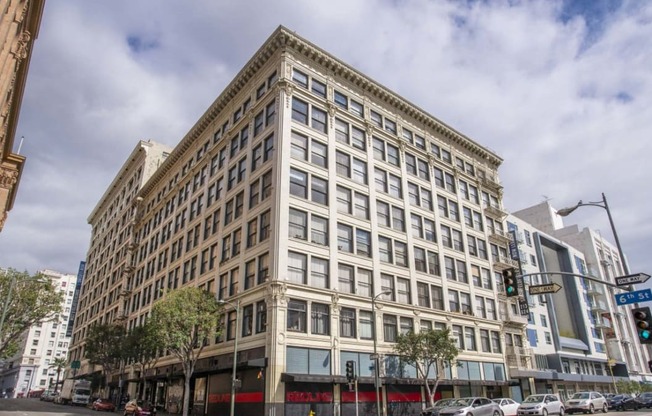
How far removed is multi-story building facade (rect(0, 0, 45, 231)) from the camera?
69.6ft

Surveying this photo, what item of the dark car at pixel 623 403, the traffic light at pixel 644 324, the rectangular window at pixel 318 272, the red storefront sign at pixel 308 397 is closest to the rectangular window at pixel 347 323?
the rectangular window at pixel 318 272

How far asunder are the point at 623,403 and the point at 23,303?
57524mm

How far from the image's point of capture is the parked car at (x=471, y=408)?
2389cm

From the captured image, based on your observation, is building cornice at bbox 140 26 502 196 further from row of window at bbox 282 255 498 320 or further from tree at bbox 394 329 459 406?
tree at bbox 394 329 459 406

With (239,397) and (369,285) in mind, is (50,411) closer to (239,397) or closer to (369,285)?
(239,397)

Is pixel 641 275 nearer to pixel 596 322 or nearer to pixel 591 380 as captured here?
pixel 591 380

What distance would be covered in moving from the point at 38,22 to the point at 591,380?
238ft

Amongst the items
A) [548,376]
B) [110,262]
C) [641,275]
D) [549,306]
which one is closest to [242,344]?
[641,275]

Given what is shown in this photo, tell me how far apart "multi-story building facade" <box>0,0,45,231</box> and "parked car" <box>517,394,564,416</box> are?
114 ft

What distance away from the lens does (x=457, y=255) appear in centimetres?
4809

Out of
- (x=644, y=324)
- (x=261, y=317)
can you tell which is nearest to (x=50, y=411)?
(x=261, y=317)

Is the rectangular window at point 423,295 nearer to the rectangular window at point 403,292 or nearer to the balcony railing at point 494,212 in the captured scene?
the rectangular window at point 403,292

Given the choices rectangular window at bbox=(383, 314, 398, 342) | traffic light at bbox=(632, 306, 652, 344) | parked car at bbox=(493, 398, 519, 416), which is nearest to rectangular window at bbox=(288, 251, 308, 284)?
rectangular window at bbox=(383, 314, 398, 342)

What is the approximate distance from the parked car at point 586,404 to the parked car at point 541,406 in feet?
21.1
